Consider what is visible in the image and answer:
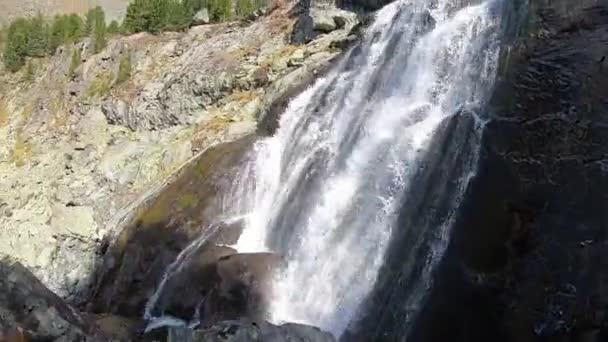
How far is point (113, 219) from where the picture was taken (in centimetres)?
3703

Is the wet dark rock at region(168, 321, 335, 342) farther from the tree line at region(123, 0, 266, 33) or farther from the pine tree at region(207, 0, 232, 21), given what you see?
the pine tree at region(207, 0, 232, 21)

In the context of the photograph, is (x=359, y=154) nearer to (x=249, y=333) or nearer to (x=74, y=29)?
(x=249, y=333)

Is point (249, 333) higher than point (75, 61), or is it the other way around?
point (249, 333)

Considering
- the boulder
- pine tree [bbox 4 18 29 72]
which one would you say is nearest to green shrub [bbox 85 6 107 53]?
pine tree [bbox 4 18 29 72]

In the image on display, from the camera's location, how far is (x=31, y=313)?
12391mm

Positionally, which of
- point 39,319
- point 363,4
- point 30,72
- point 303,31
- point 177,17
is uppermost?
point 363,4

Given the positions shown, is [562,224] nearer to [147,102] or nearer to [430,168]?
[430,168]

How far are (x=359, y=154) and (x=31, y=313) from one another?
611 inches

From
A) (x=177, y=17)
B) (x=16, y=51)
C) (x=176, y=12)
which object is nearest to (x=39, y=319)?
(x=177, y=17)

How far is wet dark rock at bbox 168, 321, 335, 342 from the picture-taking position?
1452 cm

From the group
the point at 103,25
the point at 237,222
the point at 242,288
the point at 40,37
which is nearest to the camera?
the point at 242,288

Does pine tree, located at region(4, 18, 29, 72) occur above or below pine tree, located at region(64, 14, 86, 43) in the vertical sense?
below

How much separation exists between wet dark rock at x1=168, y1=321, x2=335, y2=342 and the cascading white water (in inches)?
217

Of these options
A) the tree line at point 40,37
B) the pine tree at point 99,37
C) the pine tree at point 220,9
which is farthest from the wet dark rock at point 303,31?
the tree line at point 40,37
